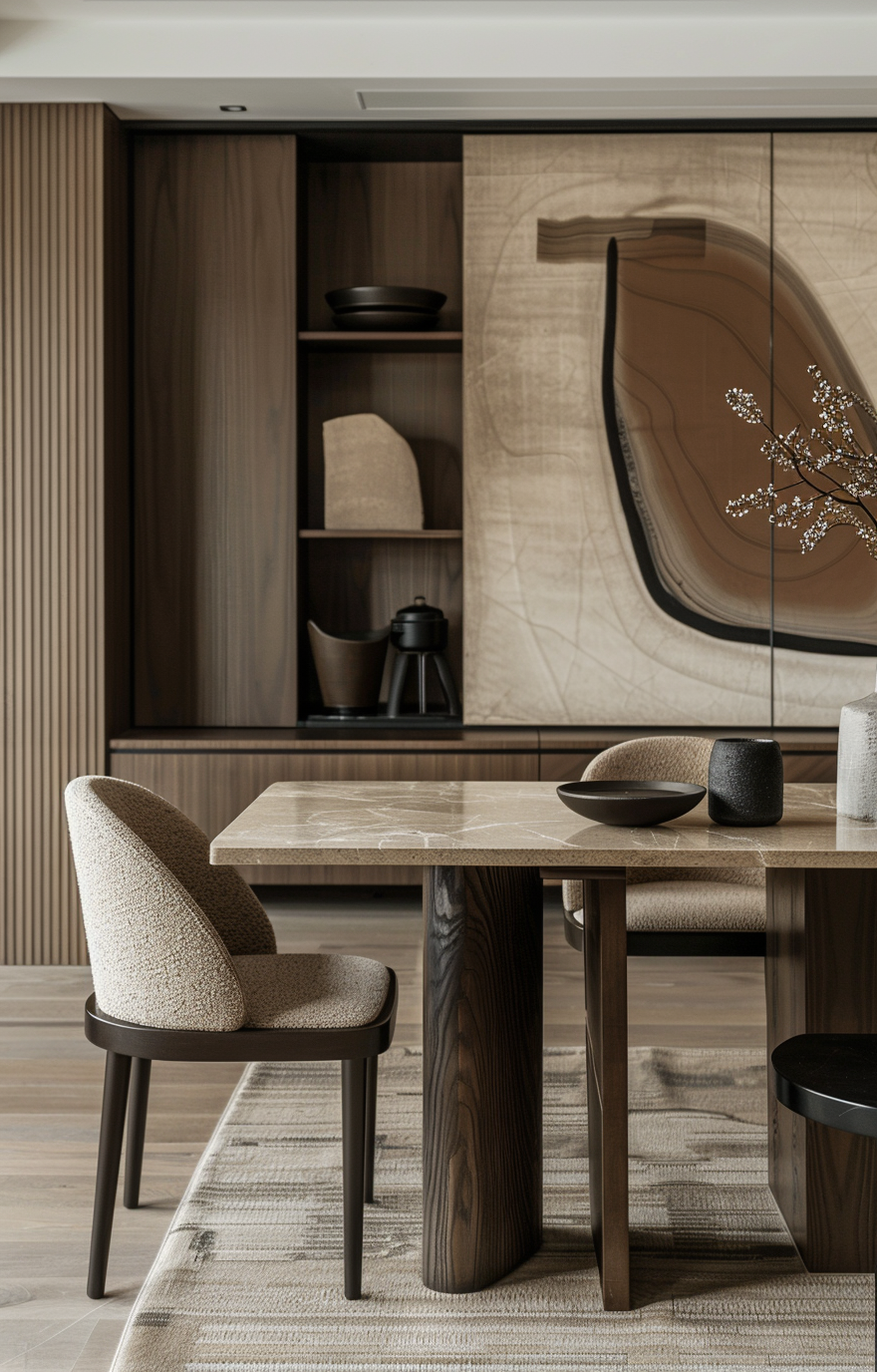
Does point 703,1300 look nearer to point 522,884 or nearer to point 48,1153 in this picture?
point 522,884

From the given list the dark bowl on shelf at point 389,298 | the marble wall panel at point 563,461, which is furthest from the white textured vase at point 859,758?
the dark bowl on shelf at point 389,298

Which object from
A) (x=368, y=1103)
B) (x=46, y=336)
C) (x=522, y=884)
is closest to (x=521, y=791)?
(x=522, y=884)

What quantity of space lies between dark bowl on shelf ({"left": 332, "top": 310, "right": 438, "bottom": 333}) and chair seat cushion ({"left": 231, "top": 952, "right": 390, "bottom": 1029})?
254 cm

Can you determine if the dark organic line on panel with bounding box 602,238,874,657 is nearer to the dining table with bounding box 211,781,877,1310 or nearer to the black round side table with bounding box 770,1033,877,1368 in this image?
the dining table with bounding box 211,781,877,1310

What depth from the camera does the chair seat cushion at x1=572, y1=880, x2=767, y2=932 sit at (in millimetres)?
2318

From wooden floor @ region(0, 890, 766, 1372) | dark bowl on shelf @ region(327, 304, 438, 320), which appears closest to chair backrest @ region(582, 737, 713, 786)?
wooden floor @ region(0, 890, 766, 1372)

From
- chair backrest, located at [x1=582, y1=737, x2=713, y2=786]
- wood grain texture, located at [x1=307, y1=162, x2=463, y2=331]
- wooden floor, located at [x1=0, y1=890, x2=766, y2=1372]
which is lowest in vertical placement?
wooden floor, located at [x1=0, y1=890, x2=766, y2=1372]

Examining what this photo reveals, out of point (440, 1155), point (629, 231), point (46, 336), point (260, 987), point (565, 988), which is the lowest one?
point (565, 988)

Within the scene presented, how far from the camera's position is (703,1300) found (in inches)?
70.3

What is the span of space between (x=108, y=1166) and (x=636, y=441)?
9.38 feet

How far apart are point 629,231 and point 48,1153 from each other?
317 centimetres

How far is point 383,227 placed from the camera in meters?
4.26

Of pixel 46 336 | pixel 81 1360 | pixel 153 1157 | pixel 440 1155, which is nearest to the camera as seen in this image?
pixel 81 1360

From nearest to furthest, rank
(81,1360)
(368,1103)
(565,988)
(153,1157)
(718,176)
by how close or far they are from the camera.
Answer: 1. (81,1360)
2. (368,1103)
3. (153,1157)
4. (565,988)
5. (718,176)
